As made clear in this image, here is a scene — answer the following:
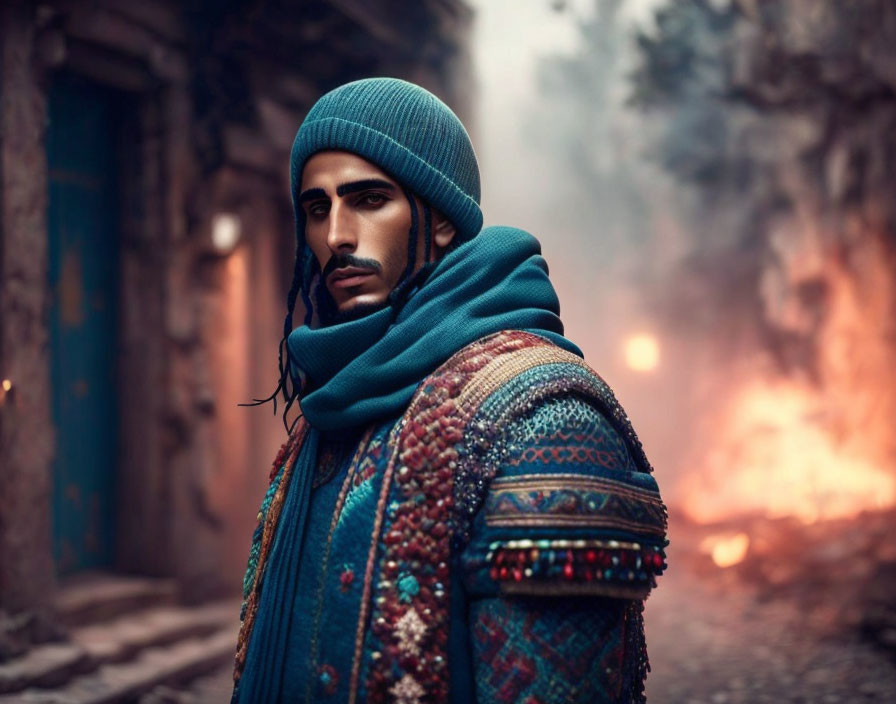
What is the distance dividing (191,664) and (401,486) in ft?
15.6

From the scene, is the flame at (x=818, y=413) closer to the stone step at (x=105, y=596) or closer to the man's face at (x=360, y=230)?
the stone step at (x=105, y=596)

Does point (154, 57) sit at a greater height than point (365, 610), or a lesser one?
greater

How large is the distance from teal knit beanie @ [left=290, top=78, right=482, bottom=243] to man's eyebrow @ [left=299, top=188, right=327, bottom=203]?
0.06m

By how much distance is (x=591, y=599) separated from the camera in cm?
141

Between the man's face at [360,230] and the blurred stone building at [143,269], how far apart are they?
406 centimetres

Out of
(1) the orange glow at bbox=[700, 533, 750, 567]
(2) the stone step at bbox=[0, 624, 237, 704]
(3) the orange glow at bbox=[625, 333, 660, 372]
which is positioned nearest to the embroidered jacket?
(2) the stone step at bbox=[0, 624, 237, 704]

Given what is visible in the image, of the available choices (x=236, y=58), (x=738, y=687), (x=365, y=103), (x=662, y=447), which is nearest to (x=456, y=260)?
(x=365, y=103)

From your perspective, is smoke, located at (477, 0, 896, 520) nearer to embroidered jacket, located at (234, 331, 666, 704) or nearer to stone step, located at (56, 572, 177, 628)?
stone step, located at (56, 572, 177, 628)

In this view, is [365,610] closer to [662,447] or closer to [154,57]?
[154,57]

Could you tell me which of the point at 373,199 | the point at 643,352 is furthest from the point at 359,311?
the point at 643,352

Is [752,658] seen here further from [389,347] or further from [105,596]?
[389,347]

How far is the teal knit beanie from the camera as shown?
1.70 m

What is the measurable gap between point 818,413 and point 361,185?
45.1 ft

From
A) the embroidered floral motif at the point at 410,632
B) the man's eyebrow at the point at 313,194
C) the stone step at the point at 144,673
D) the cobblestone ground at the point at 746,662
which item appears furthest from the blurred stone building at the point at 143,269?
the embroidered floral motif at the point at 410,632
